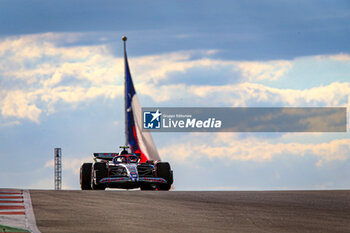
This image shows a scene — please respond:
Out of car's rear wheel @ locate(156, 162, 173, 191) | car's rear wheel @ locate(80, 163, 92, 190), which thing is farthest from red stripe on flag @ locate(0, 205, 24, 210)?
car's rear wheel @ locate(156, 162, 173, 191)

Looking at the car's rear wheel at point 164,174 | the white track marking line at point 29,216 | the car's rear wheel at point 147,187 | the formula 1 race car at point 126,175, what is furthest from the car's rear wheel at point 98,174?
the white track marking line at point 29,216

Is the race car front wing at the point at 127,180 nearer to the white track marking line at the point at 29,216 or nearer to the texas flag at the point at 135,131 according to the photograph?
the white track marking line at the point at 29,216

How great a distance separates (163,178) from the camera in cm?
2769

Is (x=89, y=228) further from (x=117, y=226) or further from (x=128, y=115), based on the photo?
(x=128, y=115)

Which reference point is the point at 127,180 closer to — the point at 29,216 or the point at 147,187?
the point at 147,187

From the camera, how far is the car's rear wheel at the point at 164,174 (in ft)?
90.8

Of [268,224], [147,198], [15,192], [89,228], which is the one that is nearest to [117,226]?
[89,228]

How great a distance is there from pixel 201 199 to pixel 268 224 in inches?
209

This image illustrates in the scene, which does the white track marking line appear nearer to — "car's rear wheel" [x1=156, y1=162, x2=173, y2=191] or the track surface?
the track surface

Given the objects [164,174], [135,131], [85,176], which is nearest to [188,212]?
[164,174]

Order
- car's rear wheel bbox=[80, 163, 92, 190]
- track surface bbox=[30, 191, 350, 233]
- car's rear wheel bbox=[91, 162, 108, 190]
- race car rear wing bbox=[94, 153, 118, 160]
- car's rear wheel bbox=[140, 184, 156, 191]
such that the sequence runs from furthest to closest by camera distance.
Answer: race car rear wing bbox=[94, 153, 118, 160], car's rear wheel bbox=[80, 163, 92, 190], car's rear wheel bbox=[140, 184, 156, 191], car's rear wheel bbox=[91, 162, 108, 190], track surface bbox=[30, 191, 350, 233]

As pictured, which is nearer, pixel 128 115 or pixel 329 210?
pixel 329 210

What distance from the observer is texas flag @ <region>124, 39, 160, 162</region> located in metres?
45.2

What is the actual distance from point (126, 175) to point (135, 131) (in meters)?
18.9
